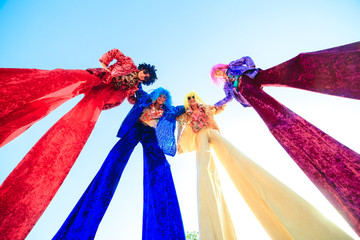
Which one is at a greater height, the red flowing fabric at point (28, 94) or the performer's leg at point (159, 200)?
the red flowing fabric at point (28, 94)

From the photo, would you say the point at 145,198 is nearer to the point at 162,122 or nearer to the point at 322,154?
the point at 162,122

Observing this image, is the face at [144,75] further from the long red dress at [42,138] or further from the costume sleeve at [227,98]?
the costume sleeve at [227,98]

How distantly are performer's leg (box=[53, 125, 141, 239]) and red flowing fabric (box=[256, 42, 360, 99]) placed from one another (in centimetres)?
190

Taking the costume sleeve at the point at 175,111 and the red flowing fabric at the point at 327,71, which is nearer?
the red flowing fabric at the point at 327,71

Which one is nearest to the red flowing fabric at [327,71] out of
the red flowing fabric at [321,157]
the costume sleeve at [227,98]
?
the red flowing fabric at [321,157]

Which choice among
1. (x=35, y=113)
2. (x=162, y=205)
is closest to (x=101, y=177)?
(x=162, y=205)

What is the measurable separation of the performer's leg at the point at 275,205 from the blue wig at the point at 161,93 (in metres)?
1.24

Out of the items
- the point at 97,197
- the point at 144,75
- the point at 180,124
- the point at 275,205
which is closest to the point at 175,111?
the point at 180,124

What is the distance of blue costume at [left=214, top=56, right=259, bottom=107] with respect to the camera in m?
2.19

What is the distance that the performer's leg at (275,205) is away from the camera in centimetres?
95

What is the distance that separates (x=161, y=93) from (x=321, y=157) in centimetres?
203

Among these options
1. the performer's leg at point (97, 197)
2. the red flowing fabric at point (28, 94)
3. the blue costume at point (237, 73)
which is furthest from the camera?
the blue costume at point (237, 73)

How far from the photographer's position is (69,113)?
71.0 inches

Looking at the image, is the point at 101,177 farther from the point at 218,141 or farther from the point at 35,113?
the point at 218,141
